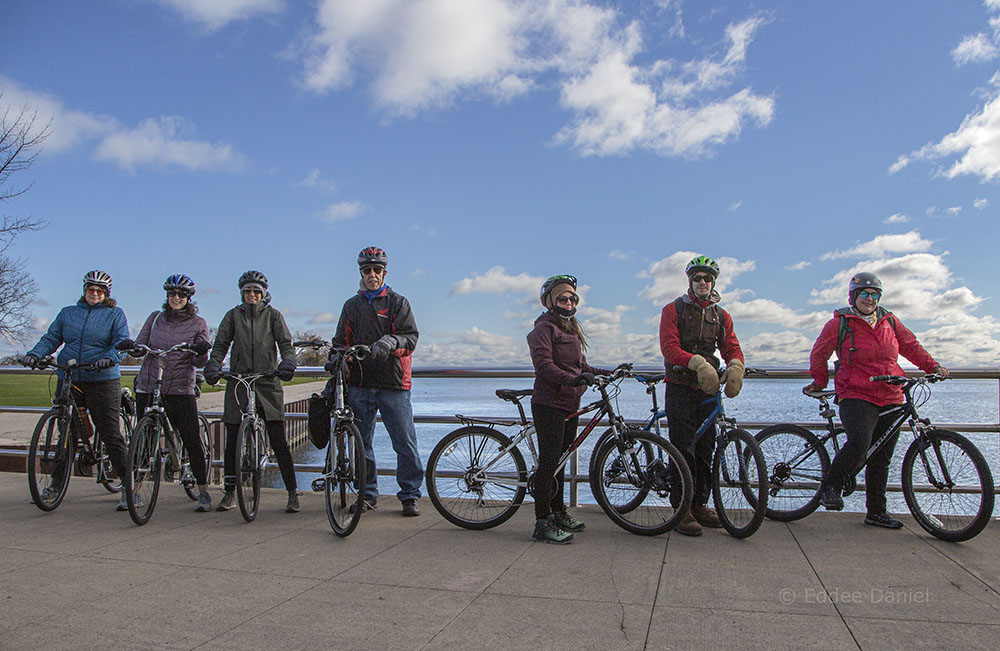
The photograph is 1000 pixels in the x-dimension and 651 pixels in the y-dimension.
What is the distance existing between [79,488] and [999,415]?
7.95 m

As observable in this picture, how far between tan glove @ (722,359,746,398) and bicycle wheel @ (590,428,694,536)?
22.4 inches

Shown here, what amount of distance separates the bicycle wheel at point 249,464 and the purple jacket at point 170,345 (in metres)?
0.74

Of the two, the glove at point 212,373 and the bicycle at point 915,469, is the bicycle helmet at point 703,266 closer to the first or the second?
the bicycle at point 915,469

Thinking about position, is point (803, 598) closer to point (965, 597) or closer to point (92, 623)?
point (965, 597)

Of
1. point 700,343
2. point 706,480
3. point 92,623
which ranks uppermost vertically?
Result: point 700,343

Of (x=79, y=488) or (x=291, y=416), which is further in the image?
(x=79, y=488)

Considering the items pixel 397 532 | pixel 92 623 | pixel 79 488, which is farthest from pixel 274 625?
pixel 79 488

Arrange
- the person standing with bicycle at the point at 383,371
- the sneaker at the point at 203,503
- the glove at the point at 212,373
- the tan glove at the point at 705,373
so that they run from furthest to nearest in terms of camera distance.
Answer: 1. the sneaker at the point at 203,503
2. the person standing with bicycle at the point at 383,371
3. the glove at the point at 212,373
4. the tan glove at the point at 705,373

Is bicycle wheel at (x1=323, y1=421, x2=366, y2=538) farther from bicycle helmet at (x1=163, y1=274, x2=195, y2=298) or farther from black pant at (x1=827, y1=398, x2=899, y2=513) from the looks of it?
black pant at (x1=827, y1=398, x2=899, y2=513)

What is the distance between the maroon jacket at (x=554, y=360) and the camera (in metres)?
4.61

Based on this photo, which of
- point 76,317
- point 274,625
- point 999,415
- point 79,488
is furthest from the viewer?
point 79,488

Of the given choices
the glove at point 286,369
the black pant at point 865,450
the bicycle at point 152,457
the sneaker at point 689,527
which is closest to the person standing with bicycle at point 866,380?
the black pant at point 865,450

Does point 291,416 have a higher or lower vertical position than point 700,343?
lower

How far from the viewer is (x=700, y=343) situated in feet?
15.8
